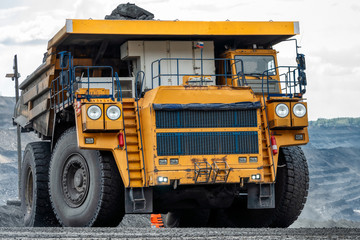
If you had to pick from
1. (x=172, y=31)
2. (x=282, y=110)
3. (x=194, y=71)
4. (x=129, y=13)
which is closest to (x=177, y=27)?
(x=172, y=31)

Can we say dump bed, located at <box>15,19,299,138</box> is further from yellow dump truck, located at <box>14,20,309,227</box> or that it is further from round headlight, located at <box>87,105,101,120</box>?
round headlight, located at <box>87,105,101,120</box>

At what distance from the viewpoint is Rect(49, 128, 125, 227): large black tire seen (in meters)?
12.4

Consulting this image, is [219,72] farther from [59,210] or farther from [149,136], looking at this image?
[59,210]

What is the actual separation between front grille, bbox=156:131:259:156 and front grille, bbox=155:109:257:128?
132mm

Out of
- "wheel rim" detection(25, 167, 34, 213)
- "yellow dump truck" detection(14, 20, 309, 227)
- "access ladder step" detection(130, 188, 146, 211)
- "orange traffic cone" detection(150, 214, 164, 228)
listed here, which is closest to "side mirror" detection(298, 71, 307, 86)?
"yellow dump truck" detection(14, 20, 309, 227)

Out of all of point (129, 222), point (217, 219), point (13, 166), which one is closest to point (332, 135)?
point (13, 166)

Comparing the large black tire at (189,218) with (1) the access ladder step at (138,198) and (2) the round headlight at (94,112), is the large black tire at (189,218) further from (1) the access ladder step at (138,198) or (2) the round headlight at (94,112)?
(2) the round headlight at (94,112)

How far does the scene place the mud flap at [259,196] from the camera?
12.7m

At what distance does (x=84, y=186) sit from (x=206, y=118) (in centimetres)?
225

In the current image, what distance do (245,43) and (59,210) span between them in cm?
443

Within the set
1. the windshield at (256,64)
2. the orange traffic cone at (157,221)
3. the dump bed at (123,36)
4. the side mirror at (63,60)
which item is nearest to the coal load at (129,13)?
the dump bed at (123,36)

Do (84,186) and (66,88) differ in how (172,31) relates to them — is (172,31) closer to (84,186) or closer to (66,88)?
(66,88)

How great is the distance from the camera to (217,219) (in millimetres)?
15312

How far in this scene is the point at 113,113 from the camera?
12.2 m
